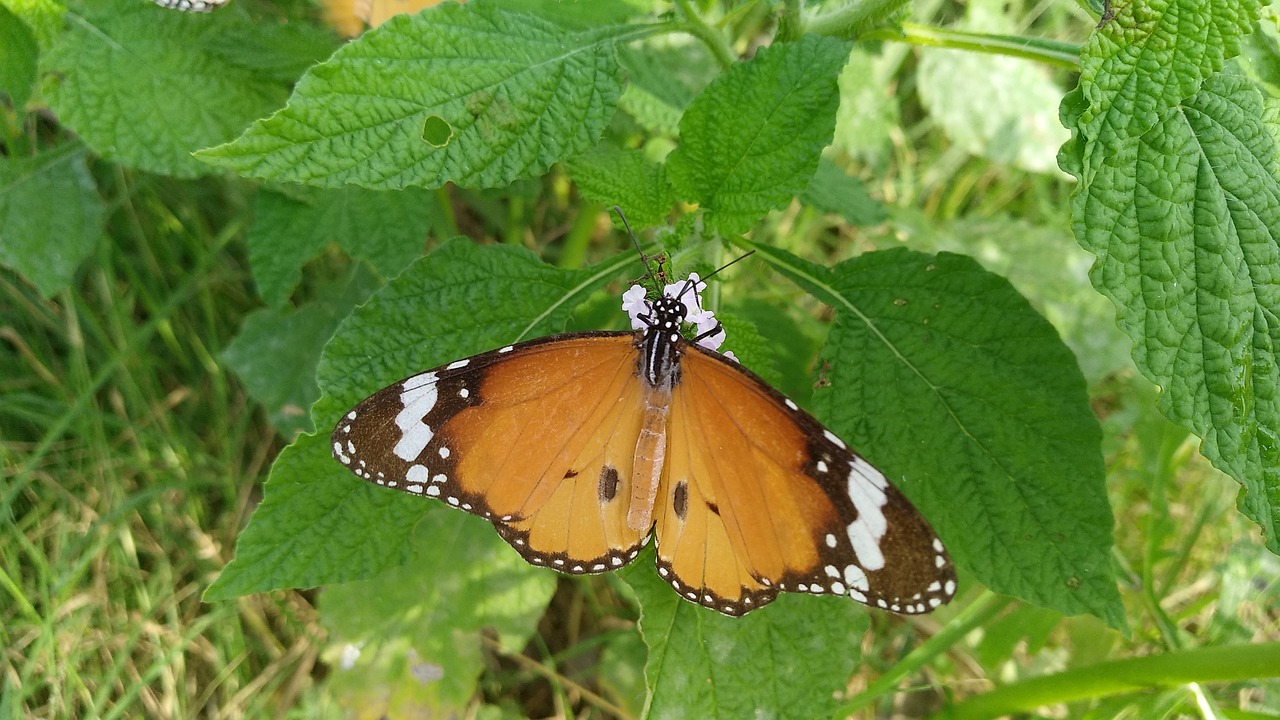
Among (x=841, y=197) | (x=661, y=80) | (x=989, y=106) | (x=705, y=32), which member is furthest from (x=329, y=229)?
(x=989, y=106)

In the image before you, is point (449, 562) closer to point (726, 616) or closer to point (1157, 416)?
point (726, 616)

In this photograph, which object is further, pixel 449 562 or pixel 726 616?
pixel 449 562

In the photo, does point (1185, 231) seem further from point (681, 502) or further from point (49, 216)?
point (49, 216)

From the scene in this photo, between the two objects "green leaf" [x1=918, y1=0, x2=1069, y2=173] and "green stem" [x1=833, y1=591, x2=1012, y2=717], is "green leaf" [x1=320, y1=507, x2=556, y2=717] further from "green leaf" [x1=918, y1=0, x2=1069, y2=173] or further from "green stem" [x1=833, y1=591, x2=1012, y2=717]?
"green leaf" [x1=918, y1=0, x2=1069, y2=173]

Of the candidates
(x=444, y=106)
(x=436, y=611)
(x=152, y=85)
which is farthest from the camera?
(x=436, y=611)

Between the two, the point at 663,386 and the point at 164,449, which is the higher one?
the point at 663,386

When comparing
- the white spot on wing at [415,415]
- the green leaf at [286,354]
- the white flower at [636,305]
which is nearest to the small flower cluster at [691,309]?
the white flower at [636,305]

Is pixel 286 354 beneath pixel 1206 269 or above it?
beneath

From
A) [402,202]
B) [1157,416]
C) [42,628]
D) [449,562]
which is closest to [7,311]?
[42,628]
